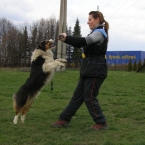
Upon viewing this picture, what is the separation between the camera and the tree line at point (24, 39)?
48156mm

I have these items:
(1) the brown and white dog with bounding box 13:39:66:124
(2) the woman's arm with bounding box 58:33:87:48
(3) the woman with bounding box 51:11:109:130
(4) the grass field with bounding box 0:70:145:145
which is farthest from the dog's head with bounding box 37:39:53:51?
(4) the grass field with bounding box 0:70:145:145

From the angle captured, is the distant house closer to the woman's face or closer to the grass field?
the grass field

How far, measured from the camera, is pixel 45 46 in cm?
585

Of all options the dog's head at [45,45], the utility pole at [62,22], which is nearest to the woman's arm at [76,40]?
the dog's head at [45,45]

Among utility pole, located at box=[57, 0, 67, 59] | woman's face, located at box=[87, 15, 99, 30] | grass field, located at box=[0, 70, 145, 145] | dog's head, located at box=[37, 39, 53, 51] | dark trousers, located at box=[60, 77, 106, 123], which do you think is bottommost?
grass field, located at box=[0, 70, 145, 145]

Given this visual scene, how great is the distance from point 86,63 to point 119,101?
3977 millimetres

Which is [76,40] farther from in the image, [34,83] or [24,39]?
[24,39]

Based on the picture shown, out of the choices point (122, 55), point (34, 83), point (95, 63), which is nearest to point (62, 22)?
point (34, 83)

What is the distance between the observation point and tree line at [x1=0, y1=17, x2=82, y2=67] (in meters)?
48.2

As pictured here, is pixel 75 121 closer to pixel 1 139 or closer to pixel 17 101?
pixel 17 101

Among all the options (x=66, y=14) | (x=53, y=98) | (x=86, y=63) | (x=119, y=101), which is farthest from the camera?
(x=66, y=14)

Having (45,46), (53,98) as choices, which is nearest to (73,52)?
(53,98)

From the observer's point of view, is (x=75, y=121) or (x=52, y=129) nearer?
(x=52, y=129)

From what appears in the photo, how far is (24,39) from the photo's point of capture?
50.6 meters
